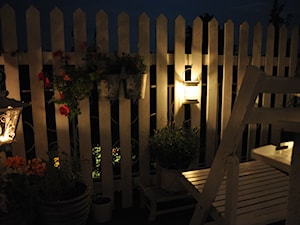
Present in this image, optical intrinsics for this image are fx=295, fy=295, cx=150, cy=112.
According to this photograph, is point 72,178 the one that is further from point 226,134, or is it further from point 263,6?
point 263,6

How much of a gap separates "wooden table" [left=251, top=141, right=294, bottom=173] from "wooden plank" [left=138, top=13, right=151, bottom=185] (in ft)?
3.63

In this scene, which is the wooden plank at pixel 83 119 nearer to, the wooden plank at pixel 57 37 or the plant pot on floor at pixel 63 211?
the wooden plank at pixel 57 37

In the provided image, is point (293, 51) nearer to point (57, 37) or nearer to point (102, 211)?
point (57, 37)

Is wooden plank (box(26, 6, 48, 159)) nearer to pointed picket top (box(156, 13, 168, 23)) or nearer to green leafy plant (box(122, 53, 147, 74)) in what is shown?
green leafy plant (box(122, 53, 147, 74))

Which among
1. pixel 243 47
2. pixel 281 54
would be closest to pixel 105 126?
pixel 243 47

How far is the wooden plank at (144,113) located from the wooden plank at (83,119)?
21.5 inches

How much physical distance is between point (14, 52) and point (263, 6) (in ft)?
31.3

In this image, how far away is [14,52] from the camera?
8.58 ft

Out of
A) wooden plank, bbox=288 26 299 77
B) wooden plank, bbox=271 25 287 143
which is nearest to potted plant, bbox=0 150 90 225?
wooden plank, bbox=271 25 287 143

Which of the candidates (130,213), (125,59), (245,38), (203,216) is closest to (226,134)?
(203,216)

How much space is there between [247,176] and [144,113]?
120cm

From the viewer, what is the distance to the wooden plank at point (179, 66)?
3.13 m

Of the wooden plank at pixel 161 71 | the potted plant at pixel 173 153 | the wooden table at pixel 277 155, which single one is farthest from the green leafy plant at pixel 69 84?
the wooden table at pixel 277 155

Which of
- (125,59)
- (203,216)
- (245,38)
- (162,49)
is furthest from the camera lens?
(245,38)
